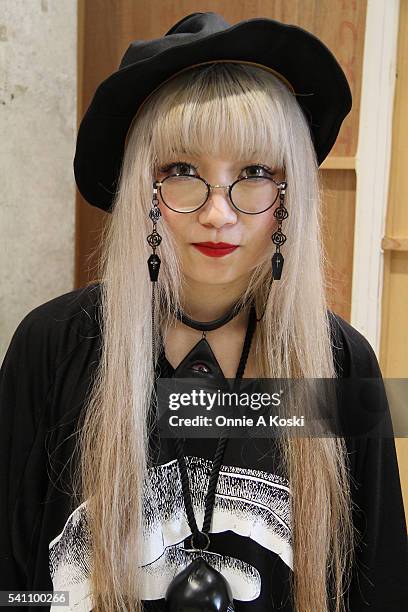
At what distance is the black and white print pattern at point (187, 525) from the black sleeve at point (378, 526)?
15 cm

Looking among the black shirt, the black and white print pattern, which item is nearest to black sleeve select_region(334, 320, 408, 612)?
the black shirt

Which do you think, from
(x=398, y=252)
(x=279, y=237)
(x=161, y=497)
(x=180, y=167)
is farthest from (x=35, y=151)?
(x=398, y=252)

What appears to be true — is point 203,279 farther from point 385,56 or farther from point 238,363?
point 385,56

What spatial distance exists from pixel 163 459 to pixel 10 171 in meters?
0.65

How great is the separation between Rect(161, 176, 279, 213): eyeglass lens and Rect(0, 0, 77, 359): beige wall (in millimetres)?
491

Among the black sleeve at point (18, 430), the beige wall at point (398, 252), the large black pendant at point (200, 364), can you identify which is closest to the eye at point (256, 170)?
the large black pendant at point (200, 364)

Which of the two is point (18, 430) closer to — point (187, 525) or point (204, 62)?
point (187, 525)

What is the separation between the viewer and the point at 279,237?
2.83 feet

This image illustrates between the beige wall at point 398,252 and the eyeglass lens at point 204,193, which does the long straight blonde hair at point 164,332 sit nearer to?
the eyeglass lens at point 204,193

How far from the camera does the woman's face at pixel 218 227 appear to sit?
2.71ft

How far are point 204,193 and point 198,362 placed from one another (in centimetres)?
25

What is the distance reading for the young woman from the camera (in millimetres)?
835

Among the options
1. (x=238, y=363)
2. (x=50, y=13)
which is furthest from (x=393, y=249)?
(x=50, y=13)

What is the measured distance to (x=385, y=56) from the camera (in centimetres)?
143
